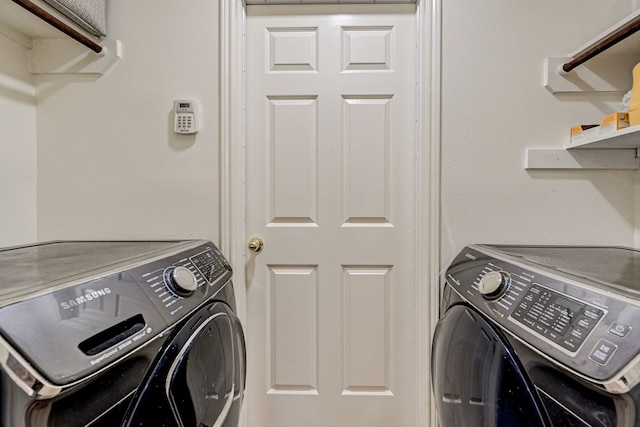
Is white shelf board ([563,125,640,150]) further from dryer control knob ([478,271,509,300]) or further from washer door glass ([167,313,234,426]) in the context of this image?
washer door glass ([167,313,234,426])

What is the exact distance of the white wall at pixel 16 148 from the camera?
1.17 meters

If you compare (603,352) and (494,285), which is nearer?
(603,352)

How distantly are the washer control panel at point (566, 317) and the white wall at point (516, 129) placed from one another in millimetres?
425

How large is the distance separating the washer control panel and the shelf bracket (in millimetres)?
553

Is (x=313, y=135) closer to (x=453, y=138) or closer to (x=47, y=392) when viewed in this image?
(x=453, y=138)

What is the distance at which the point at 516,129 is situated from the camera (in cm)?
125

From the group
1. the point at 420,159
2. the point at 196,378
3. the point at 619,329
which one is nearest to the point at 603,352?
the point at 619,329

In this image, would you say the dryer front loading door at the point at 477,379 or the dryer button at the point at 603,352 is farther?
the dryer front loading door at the point at 477,379

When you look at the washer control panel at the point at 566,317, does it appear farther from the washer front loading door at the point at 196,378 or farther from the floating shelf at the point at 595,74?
the floating shelf at the point at 595,74

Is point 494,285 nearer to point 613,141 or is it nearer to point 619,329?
point 619,329

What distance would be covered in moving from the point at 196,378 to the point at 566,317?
762 millimetres

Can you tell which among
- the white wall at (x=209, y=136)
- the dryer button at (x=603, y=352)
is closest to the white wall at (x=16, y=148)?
the white wall at (x=209, y=136)

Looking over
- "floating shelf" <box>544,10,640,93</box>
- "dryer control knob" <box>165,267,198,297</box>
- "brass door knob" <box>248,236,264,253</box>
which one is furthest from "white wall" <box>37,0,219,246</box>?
"floating shelf" <box>544,10,640,93</box>

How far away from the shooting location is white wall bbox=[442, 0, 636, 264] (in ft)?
4.03
